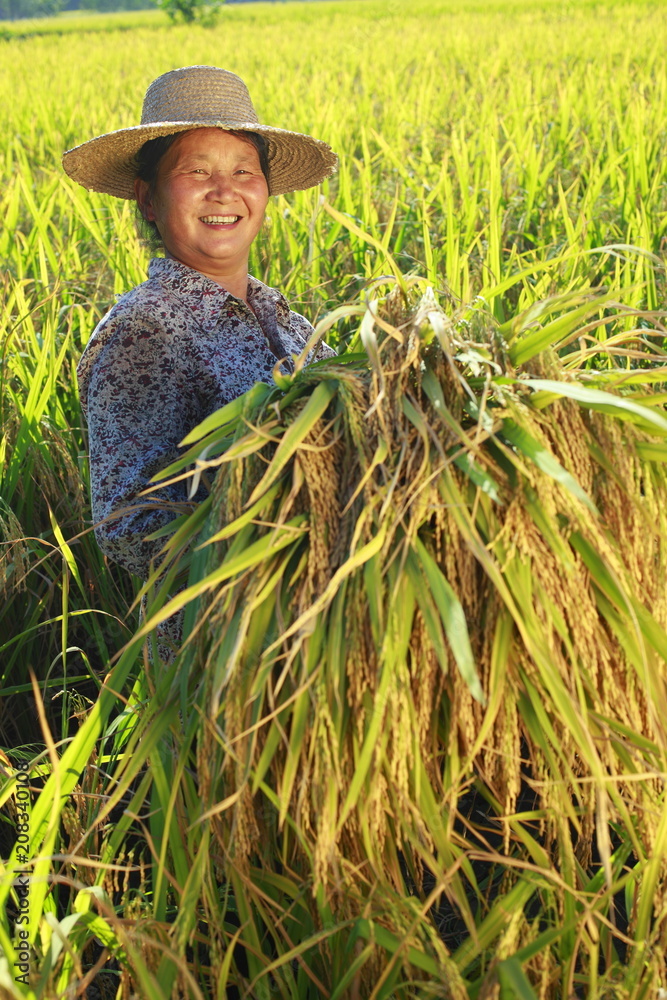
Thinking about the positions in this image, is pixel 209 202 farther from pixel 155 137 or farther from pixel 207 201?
pixel 155 137

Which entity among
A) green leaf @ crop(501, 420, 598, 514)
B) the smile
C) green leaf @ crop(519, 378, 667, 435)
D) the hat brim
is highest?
the hat brim

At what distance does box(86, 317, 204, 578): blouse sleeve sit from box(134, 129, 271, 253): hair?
36 cm

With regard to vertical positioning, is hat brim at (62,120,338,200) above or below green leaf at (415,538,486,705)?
above

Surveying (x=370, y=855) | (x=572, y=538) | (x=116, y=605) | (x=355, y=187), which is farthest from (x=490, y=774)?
(x=355, y=187)

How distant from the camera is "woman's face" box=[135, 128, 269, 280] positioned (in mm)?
1447

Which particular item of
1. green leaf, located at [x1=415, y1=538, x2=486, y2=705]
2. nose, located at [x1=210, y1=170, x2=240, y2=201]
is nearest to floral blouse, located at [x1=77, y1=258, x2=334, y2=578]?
nose, located at [x1=210, y1=170, x2=240, y2=201]

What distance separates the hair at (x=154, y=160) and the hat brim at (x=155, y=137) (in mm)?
13

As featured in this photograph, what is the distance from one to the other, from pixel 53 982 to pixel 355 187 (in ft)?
9.55

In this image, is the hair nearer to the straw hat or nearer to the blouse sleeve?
the straw hat

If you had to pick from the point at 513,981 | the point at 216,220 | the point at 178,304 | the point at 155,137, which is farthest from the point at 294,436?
the point at 155,137

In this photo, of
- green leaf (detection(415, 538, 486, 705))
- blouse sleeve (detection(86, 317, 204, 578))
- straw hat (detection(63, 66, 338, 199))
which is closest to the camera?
green leaf (detection(415, 538, 486, 705))

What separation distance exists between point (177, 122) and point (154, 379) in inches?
17.7

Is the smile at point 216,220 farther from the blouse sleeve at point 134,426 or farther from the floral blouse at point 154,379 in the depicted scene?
the blouse sleeve at point 134,426

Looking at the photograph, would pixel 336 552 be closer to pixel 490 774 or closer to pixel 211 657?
pixel 211 657
